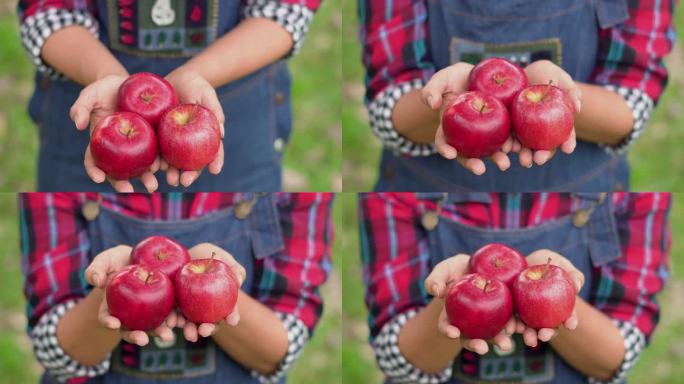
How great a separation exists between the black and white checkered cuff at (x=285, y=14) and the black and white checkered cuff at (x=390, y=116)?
0.22 meters

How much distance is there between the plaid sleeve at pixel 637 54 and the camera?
2205 mm

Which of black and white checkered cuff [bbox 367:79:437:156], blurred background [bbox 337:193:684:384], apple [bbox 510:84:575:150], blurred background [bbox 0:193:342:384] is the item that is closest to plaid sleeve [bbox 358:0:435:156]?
black and white checkered cuff [bbox 367:79:437:156]

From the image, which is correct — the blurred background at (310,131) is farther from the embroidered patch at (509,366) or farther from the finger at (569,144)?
the finger at (569,144)

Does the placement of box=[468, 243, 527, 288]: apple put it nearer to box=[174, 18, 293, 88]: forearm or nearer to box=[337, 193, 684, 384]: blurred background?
box=[174, 18, 293, 88]: forearm

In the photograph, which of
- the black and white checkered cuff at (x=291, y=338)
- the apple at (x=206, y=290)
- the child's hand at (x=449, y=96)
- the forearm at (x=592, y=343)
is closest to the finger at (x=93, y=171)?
the apple at (x=206, y=290)

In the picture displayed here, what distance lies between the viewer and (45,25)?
2.24 m

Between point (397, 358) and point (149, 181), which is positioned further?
point (397, 358)

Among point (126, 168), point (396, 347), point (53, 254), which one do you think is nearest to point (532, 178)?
point (396, 347)

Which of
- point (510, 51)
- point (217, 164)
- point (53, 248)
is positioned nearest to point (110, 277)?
point (53, 248)

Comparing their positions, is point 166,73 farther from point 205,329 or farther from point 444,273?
point 444,273

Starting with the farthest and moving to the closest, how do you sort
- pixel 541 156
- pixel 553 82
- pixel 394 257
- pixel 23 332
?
1. pixel 23 332
2. pixel 394 257
3. pixel 553 82
4. pixel 541 156

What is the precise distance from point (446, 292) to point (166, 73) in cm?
75

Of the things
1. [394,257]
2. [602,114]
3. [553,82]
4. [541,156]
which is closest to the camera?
[541,156]

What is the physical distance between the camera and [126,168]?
202 cm
